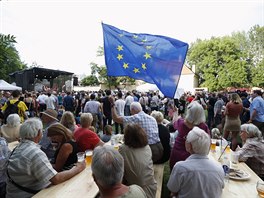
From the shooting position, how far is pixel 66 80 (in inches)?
960

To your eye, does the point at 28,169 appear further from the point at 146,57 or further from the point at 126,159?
the point at 146,57

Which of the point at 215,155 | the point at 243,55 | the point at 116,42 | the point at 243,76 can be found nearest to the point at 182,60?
the point at 116,42

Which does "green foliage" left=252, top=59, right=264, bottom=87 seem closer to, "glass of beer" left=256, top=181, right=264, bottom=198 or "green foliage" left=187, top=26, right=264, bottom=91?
"green foliage" left=187, top=26, right=264, bottom=91

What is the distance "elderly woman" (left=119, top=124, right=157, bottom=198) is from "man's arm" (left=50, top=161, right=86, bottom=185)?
2.43 feet

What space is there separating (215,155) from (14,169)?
3227mm

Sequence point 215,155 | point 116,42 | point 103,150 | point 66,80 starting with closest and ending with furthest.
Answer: point 103,150
point 215,155
point 116,42
point 66,80

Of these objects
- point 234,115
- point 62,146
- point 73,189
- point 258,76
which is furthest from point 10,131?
point 258,76

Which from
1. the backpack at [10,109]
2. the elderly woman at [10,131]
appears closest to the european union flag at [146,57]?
the elderly woman at [10,131]

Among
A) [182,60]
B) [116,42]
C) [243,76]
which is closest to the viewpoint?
[182,60]

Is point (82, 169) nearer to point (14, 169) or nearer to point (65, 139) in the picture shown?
point (65, 139)

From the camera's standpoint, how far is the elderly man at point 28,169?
8.63ft

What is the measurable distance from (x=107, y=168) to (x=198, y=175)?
119cm

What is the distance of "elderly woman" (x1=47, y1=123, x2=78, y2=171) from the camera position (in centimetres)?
315

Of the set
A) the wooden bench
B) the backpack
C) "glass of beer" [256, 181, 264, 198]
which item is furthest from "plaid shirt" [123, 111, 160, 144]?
the backpack
